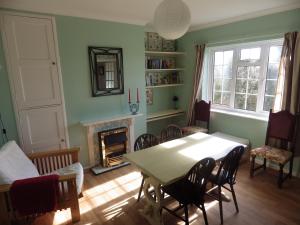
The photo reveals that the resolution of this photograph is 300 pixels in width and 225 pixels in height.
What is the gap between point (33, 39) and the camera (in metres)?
2.68

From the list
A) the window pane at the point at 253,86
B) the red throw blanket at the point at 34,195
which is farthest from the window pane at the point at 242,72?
the red throw blanket at the point at 34,195

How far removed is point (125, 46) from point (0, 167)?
2.52 metres

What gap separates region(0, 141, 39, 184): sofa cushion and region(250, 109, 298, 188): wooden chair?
2.93 metres

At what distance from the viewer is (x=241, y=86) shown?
3.71 metres

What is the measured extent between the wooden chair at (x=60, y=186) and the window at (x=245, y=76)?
9.63 ft

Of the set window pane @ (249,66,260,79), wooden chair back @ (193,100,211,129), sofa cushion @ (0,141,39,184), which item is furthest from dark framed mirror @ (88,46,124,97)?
window pane @ (249,66,260,79)

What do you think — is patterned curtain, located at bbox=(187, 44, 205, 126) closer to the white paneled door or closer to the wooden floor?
the wooden floor

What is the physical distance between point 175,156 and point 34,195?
142 centimetres

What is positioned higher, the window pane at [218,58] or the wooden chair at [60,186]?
the window pane at [218,58]

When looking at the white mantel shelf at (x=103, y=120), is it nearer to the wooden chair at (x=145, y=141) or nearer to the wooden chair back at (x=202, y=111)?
the wooden chair at (x=145, y=141)

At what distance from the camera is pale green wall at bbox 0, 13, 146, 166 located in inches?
113

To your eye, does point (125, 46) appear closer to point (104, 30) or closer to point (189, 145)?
point (104, 30)

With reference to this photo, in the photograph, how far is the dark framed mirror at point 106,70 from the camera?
3.19m

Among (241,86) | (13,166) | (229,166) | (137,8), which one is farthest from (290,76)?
(13,166)
